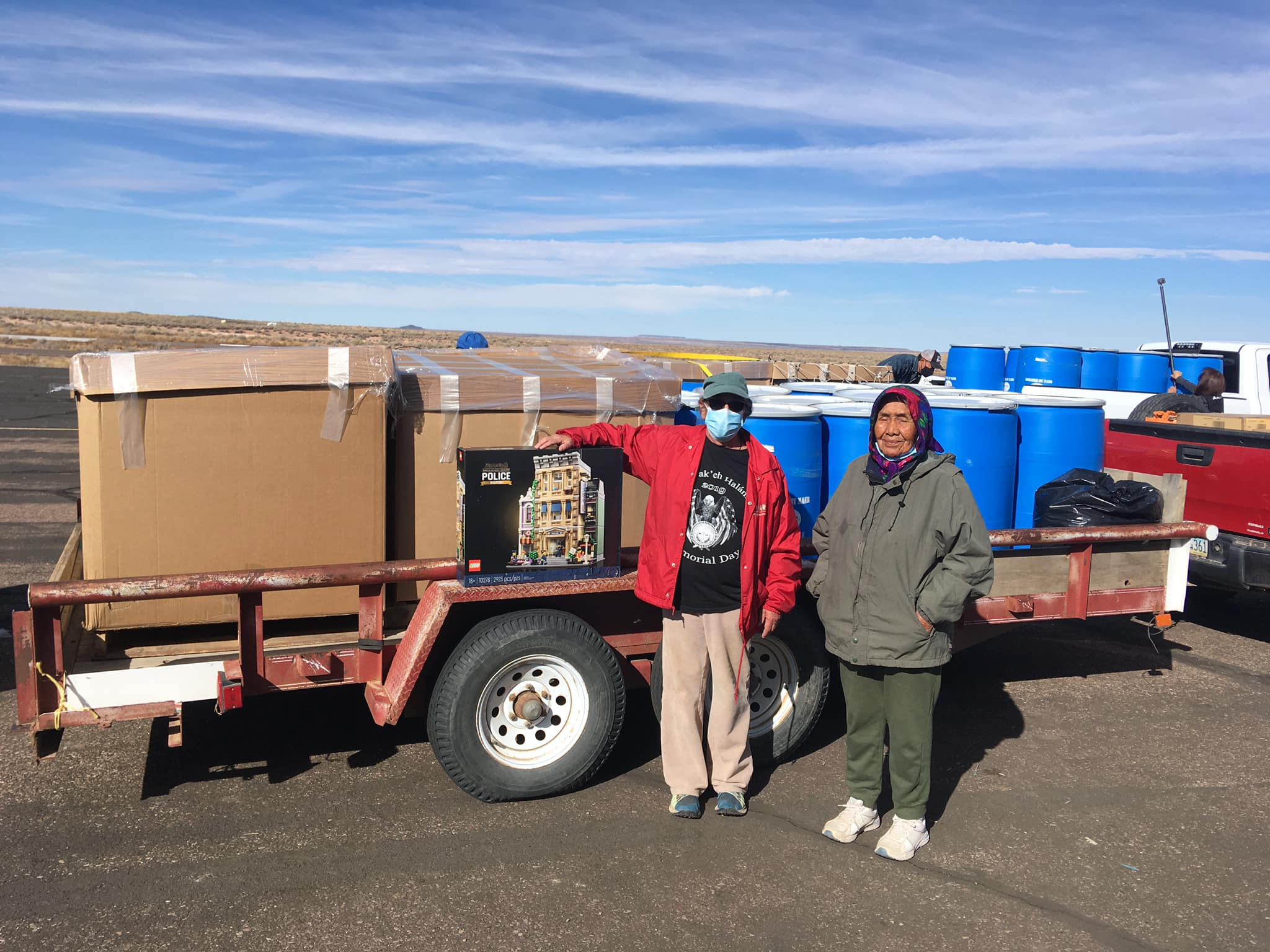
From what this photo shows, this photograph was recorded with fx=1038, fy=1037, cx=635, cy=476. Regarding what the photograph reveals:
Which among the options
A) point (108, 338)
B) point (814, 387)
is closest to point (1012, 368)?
point (814, 387)

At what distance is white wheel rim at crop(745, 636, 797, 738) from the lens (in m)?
4.89

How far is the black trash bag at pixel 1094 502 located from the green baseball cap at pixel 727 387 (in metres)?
2.31

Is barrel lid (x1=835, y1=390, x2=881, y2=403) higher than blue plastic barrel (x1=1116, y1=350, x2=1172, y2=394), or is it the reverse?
blue plastic barrel (x1=1116, y1=350, x2=1172, y2=394)

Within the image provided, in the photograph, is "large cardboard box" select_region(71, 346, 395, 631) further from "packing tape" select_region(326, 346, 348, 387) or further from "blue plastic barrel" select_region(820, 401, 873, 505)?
"blue plastic barrel" select_region(820, 401, 873, 505)

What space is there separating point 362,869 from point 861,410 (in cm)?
312

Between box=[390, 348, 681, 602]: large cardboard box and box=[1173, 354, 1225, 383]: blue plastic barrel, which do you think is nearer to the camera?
box=[390, 348, 681, 602]: large cardboard box

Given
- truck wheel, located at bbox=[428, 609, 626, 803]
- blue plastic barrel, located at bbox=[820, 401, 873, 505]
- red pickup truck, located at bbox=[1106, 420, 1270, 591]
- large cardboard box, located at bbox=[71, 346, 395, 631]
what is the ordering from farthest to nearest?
red pickup truck, located at bbox=[1106, 420, 1270, 591]
blue plastic barrel, located at bbox=[820, 401, 873, 505]
truck wheel, located at bbox=[428, 609, 626, 803]
large cardboard box, located at bbox=[71, 346, 395, 631]

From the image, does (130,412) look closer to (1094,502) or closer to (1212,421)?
(1094,502)

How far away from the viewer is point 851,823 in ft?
14.0

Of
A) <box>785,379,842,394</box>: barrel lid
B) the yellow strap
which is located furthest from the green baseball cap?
the yellow strap

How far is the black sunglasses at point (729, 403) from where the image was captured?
13.6 feet

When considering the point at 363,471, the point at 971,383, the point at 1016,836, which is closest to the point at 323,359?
the point at 363,471

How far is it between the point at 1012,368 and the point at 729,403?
31.2 feet

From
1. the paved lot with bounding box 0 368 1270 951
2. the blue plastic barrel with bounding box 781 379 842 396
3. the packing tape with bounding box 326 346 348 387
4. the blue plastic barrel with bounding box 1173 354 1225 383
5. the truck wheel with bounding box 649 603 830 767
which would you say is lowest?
the paved lot with bounding box 0 368 1270 951
